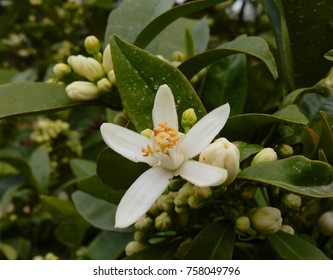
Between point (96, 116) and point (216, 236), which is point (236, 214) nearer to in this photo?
point (216, 236)

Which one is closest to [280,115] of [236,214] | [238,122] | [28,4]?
[238,122]

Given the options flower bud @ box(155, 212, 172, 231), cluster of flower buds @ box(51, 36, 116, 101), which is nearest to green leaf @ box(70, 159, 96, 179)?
cluster of flower buds @ box(51, 36, 116, 101)

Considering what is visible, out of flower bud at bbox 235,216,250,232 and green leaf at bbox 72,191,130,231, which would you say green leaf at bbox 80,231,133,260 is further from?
flower bud at bbox 235,216,250,232

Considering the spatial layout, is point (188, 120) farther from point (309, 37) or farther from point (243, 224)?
point (309, 37)

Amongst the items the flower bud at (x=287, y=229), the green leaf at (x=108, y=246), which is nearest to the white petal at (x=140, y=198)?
the flower bud at (x=287, y=229)

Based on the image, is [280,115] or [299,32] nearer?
[280,115]

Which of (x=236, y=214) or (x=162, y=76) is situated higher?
(x=162, y=76)

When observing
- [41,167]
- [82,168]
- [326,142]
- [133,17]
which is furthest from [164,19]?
[41,167]

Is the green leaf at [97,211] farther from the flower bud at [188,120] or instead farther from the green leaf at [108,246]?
the flower bud at [188,120]
